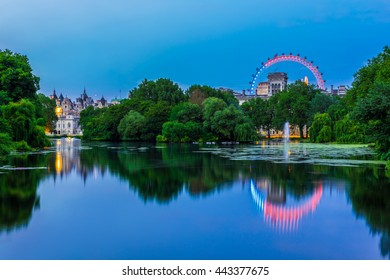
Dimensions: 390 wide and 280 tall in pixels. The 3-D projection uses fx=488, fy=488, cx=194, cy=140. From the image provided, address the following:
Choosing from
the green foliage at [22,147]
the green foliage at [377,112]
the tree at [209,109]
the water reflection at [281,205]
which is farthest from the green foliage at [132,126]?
the water reflection at [281,205]

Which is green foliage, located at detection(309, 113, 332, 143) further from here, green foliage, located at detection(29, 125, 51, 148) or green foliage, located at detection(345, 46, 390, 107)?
green foliage, located at detection(29, 125, 51, 148)

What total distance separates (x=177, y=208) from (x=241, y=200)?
6.52ft

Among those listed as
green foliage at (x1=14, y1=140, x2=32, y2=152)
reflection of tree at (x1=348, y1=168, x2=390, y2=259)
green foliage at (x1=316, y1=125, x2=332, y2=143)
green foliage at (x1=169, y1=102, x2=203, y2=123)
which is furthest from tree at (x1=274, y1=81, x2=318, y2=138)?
reflection of tree at (x1=348, y1=168, x2=390, y2=259)

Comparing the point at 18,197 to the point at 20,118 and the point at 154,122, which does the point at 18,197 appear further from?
the point at 154,122

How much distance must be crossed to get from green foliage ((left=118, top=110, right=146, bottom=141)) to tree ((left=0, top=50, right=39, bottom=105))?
25674 mm

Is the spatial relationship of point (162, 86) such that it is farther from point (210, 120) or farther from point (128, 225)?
point (128, 225)

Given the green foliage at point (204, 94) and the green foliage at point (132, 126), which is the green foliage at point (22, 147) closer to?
the green foliage at point (132, 126)

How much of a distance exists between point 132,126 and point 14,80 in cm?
2893

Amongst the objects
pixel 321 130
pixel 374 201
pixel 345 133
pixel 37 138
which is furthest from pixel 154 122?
pixel 374 201

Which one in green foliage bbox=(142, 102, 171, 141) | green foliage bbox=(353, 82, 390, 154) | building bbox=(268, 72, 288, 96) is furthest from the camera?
building bbox=(268, 72, 288, 96)

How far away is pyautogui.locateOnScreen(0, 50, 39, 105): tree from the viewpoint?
4078cm

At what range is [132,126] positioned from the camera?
229ft

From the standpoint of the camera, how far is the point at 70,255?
24.7ft
